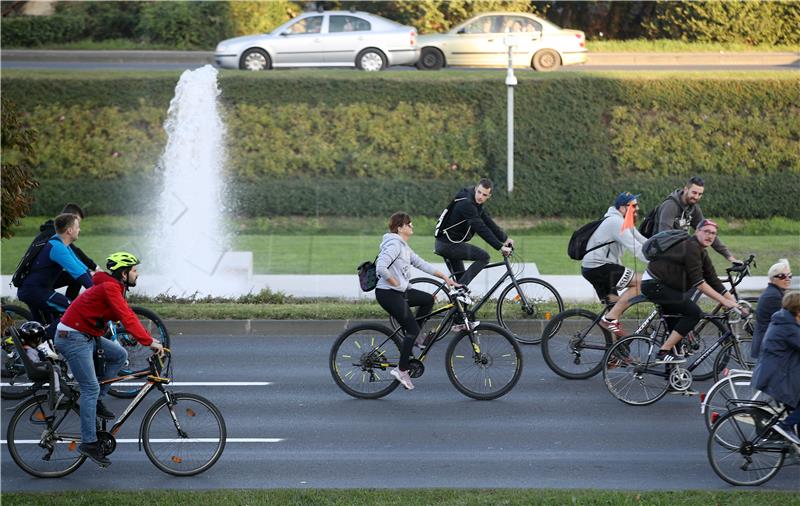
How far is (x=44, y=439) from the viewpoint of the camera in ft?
27.5

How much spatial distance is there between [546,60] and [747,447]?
20171 millimetres

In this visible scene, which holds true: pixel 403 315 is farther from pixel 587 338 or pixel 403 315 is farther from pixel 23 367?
pixel 23 367

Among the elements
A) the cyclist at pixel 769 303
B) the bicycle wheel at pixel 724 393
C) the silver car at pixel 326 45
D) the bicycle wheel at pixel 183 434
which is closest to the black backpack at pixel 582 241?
the cyclist at pixel 769 303

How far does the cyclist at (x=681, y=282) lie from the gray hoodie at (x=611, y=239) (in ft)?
3.24

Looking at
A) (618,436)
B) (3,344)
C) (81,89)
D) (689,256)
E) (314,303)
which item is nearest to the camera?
(618,436)

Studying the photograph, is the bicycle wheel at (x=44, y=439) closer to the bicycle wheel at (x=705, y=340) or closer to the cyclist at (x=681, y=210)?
the bicycle wheel at (x=705, y=340)

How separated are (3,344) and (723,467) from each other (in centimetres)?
657

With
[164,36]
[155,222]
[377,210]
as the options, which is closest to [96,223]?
[155,222]

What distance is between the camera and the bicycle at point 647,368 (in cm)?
1010

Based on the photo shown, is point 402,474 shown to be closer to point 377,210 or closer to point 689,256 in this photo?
point 689,256

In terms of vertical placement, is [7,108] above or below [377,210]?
above

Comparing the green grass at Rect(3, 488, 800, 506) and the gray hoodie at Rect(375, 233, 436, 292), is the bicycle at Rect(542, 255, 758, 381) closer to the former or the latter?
the gray hoodie at Rect(375, 233, 436, 292)

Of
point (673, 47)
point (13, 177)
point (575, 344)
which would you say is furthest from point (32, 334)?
point (673, 47)

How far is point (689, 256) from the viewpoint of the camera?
32.9 feet
